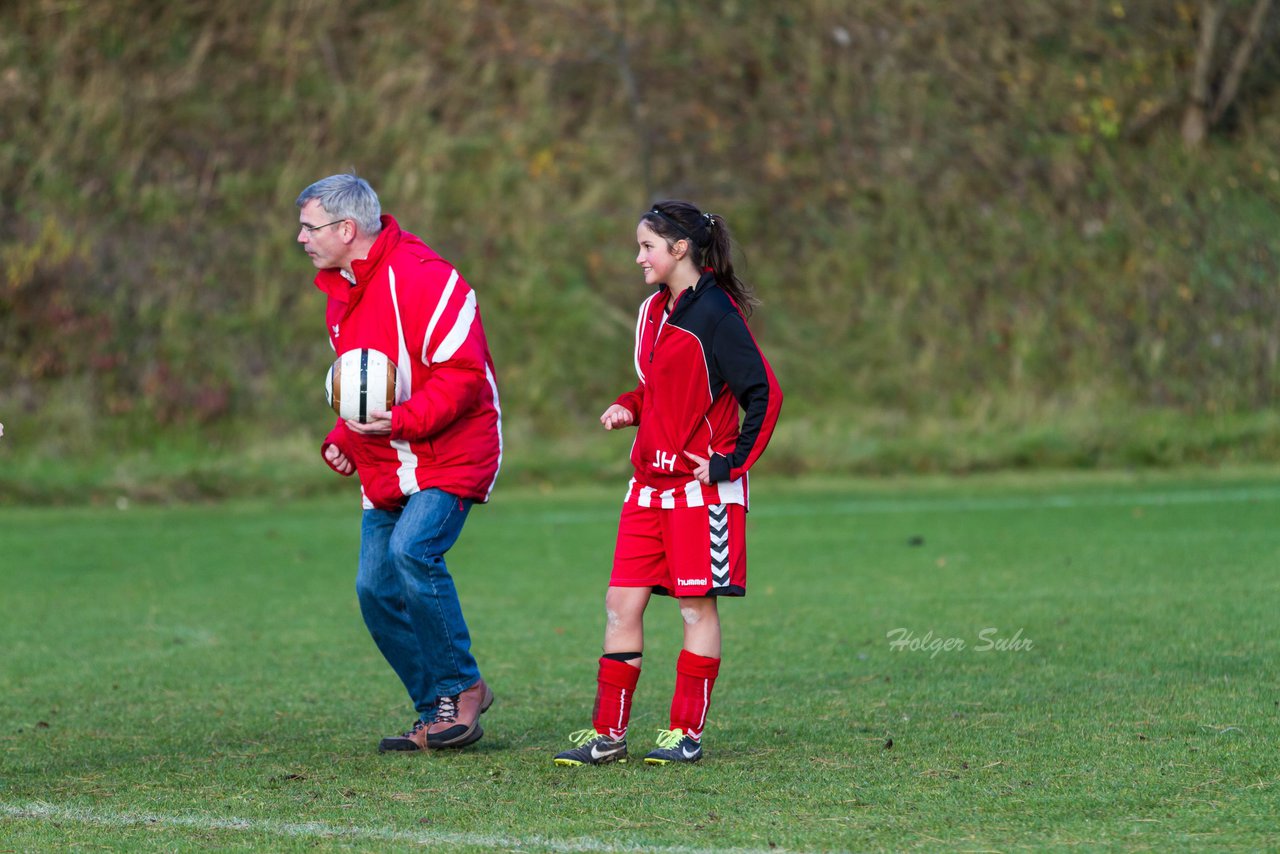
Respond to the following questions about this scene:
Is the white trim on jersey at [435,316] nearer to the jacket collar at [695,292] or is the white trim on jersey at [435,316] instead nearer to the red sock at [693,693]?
the jacket collar at [695,292]

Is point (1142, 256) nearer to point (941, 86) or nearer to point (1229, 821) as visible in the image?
point (941, 86)

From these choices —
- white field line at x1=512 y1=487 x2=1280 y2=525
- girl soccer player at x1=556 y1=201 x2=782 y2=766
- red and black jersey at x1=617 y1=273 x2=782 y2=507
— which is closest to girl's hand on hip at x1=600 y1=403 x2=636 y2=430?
girl soccer player at x1=556 y1=201 x2=782 y2=766

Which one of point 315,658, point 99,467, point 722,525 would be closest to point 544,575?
point 315,658

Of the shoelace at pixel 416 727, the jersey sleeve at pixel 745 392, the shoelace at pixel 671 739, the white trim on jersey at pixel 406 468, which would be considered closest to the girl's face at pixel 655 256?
the jersey sleeve at pixel 745 392

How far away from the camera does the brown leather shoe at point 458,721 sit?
18.7ft

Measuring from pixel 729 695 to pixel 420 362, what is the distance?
1941mm

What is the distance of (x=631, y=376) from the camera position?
1819 cm

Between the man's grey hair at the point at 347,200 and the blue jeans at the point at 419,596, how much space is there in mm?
943

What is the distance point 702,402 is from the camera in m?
5.43

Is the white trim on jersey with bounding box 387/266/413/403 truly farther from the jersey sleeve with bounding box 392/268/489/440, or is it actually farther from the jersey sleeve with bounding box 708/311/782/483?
the jersey sleeve with bounding box 708/311/782/483

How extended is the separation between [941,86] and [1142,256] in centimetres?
321

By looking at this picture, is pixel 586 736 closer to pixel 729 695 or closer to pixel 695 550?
pixel 695 550
